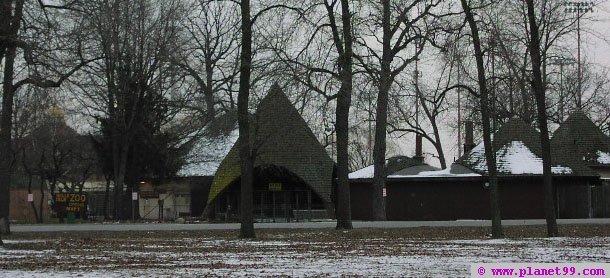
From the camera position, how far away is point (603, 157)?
63969mm

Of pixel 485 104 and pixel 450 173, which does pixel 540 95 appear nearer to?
pixel 485 104

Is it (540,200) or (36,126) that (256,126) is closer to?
(540,200)

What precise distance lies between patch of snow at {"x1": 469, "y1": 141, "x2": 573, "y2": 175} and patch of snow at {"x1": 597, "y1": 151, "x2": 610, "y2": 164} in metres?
9.91

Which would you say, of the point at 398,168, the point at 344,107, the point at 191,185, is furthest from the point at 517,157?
the point at 344,107

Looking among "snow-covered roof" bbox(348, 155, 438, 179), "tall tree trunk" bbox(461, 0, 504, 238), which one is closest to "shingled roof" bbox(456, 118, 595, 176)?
"snow-covered roof" bbox(348, 155, 438, 179)

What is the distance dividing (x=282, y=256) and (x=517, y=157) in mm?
36415

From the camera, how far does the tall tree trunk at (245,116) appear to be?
101 ft

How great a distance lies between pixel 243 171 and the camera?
31500mm

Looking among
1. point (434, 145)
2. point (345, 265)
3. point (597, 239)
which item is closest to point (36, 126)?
point (434, 145)

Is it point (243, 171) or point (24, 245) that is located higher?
point (243, 171)

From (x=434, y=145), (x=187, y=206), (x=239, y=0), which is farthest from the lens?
(x=434, y=145)

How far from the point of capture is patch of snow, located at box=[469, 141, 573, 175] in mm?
53406

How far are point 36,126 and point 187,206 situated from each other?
468 inches

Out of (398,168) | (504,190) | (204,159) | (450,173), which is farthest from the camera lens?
(204,159)
